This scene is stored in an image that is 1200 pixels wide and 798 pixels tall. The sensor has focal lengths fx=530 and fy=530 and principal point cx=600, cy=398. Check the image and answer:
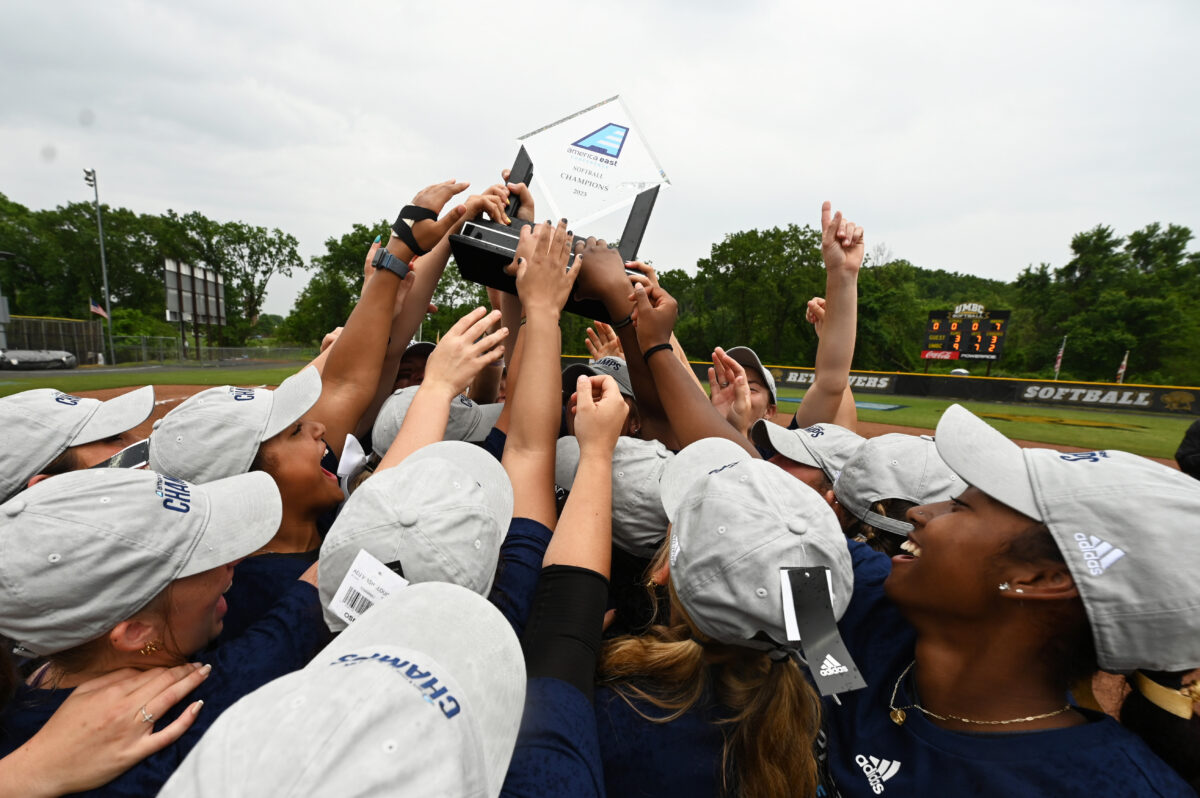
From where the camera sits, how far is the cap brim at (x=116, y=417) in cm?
241

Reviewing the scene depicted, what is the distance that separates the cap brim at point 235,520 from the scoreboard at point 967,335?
1128 inches

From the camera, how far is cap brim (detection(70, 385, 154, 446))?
2414 millimetres

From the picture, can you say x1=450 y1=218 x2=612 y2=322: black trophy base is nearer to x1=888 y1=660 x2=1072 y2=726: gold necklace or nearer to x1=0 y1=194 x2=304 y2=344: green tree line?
x1=888 y1=660 x2=1072 y2=726: gold necklace

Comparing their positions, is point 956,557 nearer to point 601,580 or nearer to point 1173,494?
point 1173,494

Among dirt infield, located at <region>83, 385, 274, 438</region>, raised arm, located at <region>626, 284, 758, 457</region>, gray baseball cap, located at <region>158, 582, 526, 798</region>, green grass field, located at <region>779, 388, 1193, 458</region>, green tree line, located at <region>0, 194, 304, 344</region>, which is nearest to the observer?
gray baseball cap, located at <region>158, 582, 526, 798</region>

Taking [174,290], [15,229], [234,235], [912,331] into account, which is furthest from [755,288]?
[15,229]

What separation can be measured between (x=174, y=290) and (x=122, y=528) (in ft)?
134

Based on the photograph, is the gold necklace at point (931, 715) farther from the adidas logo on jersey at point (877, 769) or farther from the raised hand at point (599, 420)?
the raised hand at point (599, 420)

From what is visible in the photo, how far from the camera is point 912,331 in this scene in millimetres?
44688

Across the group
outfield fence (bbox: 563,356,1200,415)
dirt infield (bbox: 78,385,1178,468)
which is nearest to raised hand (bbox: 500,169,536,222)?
dirt infield (bbox: 78,385,1178,468)

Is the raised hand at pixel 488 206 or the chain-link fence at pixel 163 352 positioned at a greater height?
the raised hand at pixel 488 206

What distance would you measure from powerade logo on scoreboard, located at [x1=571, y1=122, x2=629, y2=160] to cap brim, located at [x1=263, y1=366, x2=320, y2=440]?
161cm

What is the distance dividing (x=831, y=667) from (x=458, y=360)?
1.60 meters

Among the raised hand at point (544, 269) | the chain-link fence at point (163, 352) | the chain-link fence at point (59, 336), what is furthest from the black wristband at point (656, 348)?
the chain-link fence at point (59, 336)
